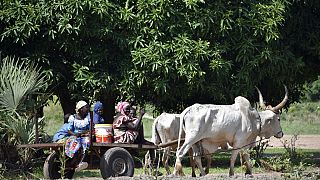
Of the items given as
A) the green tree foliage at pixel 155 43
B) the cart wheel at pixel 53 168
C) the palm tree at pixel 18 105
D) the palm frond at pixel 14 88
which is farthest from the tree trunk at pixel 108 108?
the cart wheel at pixel 53 168

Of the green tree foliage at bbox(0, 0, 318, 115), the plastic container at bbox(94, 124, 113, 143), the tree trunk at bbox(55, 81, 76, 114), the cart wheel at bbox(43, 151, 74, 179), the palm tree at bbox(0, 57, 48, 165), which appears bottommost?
the cart wheel at bbox(43, 151, 74, 179)

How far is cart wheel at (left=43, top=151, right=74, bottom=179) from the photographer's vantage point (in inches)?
476

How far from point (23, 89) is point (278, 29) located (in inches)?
229

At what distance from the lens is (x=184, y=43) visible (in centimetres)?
1591

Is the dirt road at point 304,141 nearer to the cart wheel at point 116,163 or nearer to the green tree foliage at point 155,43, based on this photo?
the green tree foliage at point 155,43

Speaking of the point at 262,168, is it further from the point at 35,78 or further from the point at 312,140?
the point at 312,140

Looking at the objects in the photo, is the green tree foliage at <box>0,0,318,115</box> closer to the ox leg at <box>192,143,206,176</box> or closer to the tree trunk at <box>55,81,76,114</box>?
the tree trunk at <box>55,81,76,114</box>

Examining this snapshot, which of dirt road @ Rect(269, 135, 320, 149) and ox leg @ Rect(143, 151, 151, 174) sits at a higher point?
dirt road @ Rect(269, 135, 320, 149)

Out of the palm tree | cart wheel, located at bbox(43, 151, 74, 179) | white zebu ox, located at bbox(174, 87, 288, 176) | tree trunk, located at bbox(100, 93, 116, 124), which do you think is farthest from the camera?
tree trunk, located at bbox(100, 93, 116, 124)

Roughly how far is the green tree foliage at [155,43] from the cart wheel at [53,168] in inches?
158

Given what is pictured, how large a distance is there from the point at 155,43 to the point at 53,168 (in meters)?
4.55

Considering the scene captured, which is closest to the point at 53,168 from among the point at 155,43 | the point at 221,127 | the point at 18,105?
the point at 18,105

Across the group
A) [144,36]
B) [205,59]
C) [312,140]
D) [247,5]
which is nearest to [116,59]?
[144,36]

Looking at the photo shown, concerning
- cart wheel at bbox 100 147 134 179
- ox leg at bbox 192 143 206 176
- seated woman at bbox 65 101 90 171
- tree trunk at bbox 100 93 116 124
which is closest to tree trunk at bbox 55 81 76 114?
tree trunk at bbox 100 93 116 124
